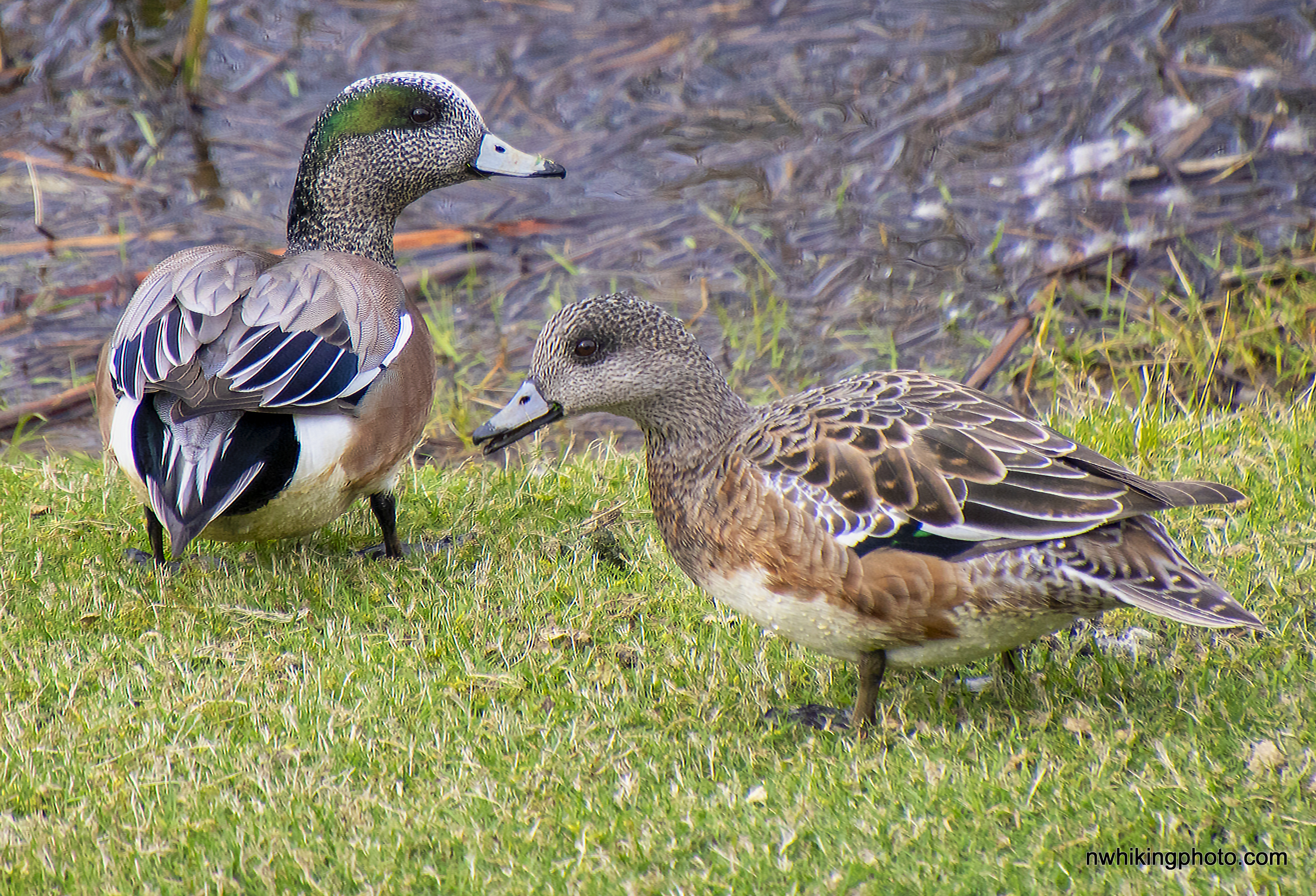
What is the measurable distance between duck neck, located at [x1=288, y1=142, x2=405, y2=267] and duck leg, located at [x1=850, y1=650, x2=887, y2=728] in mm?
2309

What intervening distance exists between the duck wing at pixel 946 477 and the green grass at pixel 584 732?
0.50 m

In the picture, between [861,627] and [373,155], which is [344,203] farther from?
[861,627]

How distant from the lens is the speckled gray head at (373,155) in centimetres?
A: 444

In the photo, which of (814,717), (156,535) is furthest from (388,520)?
(814,717)

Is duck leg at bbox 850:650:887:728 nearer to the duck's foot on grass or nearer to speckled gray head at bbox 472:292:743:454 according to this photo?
the duck's foot on grass

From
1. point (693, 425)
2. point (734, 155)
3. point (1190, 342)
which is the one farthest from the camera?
point (734, 155)

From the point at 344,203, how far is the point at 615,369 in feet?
5.42

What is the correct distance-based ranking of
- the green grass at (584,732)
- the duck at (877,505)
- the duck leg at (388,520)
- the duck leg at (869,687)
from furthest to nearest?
the duck leg at (388,520)
the duck leg at (869,687)
the duck at (877,505)
the green grass at (584,732)

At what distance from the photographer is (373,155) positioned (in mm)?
4445

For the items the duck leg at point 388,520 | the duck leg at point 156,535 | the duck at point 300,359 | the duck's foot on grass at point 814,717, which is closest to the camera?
the duck's foot on grass at point 814,717

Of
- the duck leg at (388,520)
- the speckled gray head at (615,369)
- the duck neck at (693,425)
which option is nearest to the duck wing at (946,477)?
the duck neck at (693,425)

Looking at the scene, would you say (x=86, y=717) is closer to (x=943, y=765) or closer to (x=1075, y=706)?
(x=943, y=765)

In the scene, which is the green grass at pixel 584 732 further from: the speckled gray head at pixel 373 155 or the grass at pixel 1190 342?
the speckled gray head at pixel 373 155

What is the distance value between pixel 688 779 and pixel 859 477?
2.50 feet
